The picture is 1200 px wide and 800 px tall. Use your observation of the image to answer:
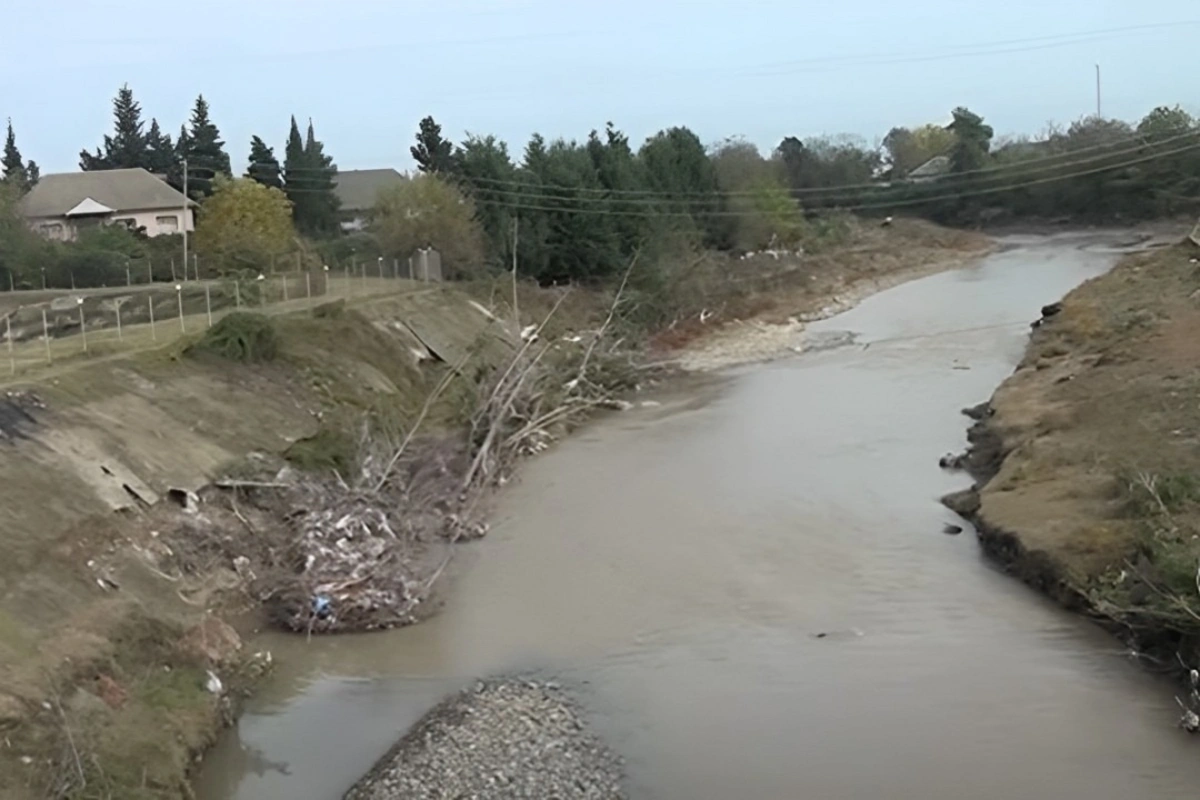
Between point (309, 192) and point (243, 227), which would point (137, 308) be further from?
point (309, 192)

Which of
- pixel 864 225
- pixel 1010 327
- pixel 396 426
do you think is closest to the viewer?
pixel 396 426

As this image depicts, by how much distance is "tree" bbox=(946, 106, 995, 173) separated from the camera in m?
99.9

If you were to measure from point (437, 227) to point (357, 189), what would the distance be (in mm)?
42880

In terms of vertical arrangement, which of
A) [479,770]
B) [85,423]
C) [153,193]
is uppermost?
[153,193]

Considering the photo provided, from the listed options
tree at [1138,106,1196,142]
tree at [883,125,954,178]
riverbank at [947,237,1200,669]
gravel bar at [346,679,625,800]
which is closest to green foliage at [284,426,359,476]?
gravel bar at [346,679,625,800]

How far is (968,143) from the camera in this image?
10150 centimetres

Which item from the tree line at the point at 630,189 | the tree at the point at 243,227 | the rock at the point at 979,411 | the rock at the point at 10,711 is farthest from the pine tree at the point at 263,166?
the rock at the point at 10,711

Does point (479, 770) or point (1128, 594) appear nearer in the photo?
point (479, 770)

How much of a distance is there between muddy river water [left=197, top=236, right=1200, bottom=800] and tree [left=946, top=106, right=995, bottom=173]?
7030 cm

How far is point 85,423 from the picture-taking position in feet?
81.2

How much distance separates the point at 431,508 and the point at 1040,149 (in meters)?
86.1

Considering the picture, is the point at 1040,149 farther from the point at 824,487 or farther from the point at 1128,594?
the point at 1128,594

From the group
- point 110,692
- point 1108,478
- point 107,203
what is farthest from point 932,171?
point 110,692

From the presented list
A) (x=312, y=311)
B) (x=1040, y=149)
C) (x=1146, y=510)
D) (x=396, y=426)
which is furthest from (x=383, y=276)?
(x=1040, y=149)
